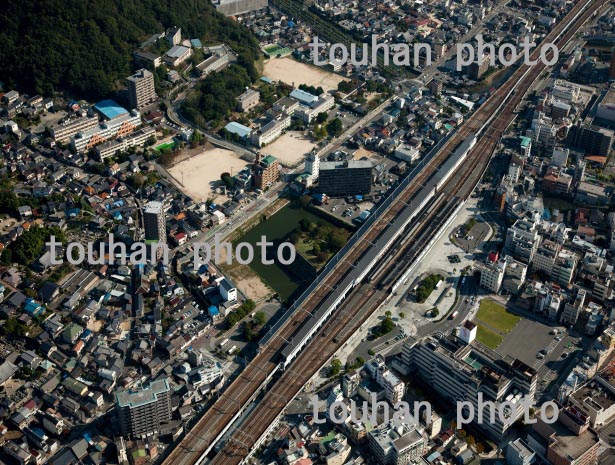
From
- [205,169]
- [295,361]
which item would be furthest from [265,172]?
[295,361]

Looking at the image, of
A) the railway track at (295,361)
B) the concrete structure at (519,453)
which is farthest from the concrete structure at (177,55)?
the concrete structure at (519,453)

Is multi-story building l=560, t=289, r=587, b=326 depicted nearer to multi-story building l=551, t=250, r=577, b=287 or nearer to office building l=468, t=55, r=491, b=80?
multi-story building l=551, t=250, r=577, b=287

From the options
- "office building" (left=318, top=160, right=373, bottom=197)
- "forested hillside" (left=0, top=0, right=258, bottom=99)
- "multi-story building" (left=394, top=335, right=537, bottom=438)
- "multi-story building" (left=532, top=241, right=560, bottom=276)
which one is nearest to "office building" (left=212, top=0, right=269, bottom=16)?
"forested hillside" (left=0, top=0, right=258, bottom=99)

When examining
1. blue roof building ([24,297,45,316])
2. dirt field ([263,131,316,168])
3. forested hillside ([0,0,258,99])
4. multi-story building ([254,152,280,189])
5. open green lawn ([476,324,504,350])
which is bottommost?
open green lawn ([476,324,504,350])

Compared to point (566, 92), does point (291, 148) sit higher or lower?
lower

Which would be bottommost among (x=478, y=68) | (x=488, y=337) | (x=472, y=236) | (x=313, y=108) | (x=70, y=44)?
(x=488, y=337)

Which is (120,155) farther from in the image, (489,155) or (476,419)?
(476,419)

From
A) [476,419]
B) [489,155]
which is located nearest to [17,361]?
[476,419]

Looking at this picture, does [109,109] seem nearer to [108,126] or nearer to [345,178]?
[108,126]
